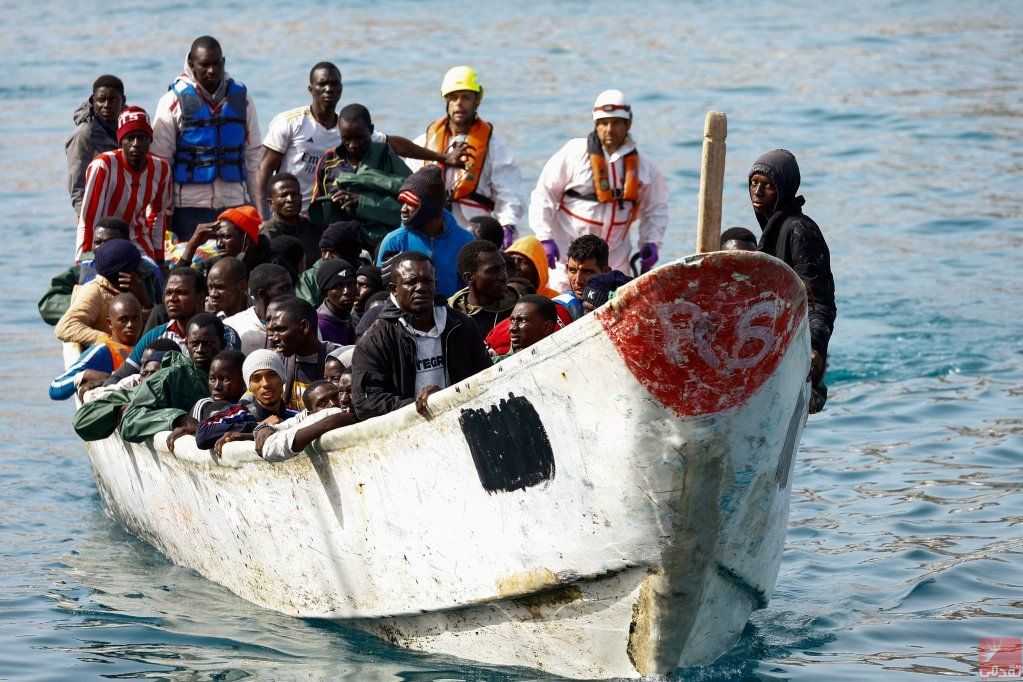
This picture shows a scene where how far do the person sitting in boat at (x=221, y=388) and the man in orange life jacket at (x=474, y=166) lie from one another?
315 cm

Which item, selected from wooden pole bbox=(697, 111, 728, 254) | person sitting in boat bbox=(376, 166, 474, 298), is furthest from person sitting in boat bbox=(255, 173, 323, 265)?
wooden pole bbox=(697, 111, 728, 254)

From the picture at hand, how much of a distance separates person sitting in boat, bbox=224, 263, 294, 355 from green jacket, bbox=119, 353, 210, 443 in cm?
32

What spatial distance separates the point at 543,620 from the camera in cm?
632

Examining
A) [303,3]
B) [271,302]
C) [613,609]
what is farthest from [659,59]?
[613,609]

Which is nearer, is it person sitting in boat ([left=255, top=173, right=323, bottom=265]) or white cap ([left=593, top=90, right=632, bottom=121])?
person sitting in boat ([left=255, top=173, right=323, bottom=265])

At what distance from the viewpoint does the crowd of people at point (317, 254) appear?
21.6ft

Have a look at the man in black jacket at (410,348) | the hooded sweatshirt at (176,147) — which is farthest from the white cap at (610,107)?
the man in black jacket at (410,348)

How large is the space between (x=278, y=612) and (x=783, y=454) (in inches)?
112

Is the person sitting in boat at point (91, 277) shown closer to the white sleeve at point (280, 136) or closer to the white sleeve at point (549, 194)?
the white sleeve at point (280, 136)

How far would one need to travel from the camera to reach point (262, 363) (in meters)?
7.15

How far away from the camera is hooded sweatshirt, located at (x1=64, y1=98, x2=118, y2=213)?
10.2 meters

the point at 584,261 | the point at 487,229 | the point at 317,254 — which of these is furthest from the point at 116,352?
the point at 584,261

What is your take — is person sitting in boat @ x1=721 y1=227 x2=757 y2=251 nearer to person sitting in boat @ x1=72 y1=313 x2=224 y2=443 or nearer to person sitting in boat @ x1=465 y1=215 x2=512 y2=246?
person sitting in boat @ x1=465 y1=215 x2=512 y2=246

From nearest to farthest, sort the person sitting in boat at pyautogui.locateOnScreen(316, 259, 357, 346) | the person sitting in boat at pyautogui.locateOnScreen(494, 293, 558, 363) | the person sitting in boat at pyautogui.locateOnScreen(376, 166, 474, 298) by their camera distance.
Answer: the person sitting in boat at pyautogui.locateOnScreen(494, 293, 558, 363) → the person sitting in boat at pyautogui.locateOnScreen(316, 259, 357, 346) → the person sitting in boat at pyautogui.locateOnScreen(376, 166, 474, 298)
